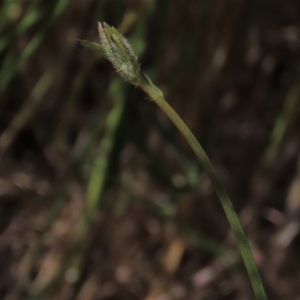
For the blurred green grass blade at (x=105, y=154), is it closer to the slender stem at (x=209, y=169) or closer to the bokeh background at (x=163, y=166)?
the bokeh background at (x=163, y=166)

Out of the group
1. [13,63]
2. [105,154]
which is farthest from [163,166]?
[13,63]

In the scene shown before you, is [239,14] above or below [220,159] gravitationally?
above

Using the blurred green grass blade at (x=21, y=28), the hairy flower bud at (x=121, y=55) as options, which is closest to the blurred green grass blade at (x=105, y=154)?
the blurred green grass blade at (x=21, y=28)

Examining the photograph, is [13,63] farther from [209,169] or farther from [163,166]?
[209,169]

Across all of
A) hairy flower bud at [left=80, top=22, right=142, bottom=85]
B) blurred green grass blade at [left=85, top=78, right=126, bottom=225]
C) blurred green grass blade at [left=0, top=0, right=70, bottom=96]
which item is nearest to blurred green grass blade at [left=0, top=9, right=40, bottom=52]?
blurred green grass blade at [left=0, top=0, right=70, bottom=96]

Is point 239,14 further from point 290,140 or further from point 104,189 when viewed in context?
point 104,189

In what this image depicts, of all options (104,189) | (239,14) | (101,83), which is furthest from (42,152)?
(239,14)
